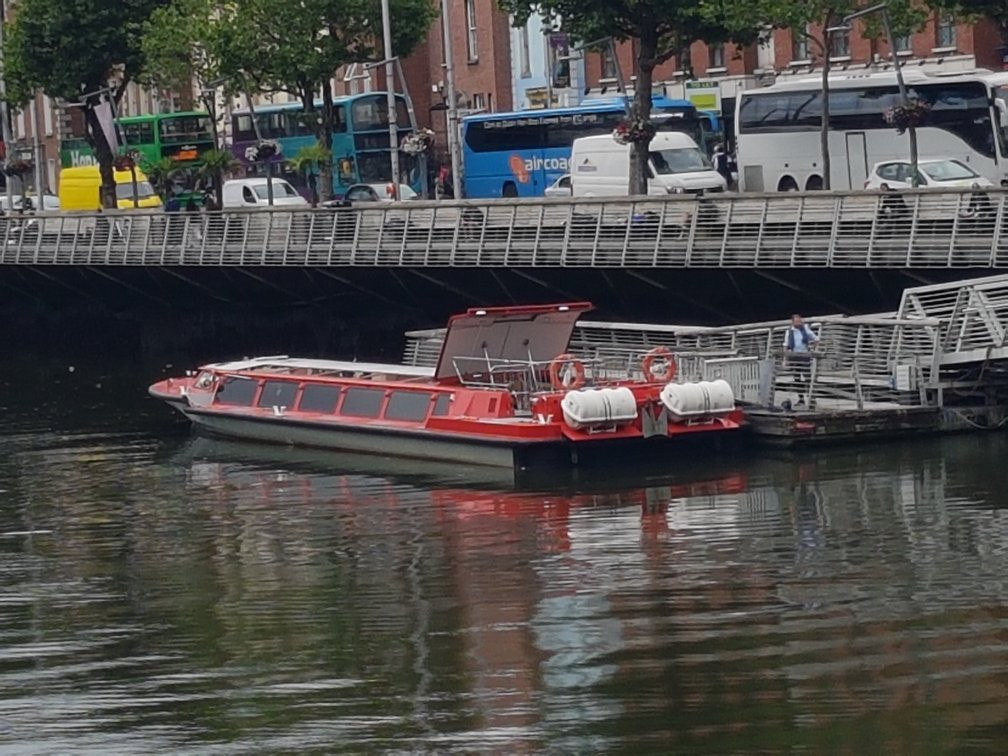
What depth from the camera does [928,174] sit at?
54375 millimetres

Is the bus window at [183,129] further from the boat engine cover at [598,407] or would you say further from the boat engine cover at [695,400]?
the boat engine cover at [598,407]

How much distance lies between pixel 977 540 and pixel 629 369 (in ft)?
39.3

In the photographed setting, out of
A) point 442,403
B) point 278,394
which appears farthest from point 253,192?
point 442,403

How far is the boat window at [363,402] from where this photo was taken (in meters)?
40.6

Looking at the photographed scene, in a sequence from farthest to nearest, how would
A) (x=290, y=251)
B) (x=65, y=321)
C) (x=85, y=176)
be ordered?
(x=85, y=176) → (x=65, y=321) → (x=290, y=251)

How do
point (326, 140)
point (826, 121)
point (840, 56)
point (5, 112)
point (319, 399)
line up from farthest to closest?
point (5, 112) → point (840, 56) → point (326, 140) → point (826, 121) → point (319, 399)

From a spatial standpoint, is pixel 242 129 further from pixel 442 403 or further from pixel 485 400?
pixel 485 400

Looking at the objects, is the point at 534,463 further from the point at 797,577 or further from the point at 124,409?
the point at 124,409

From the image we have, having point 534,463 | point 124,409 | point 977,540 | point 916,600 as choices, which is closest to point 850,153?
point 124,409

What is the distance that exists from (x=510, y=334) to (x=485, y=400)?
2.87m

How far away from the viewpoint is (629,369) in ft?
130

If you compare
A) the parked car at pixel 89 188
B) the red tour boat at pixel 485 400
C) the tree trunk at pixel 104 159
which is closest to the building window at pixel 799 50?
the tree trunk at pixel 104 159

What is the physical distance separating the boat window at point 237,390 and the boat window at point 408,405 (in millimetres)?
4933

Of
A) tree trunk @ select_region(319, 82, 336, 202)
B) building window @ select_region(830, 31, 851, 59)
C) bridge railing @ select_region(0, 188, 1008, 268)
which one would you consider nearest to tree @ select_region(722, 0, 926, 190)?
bridge railing @ select_region(0, 188, 1008, 268)
